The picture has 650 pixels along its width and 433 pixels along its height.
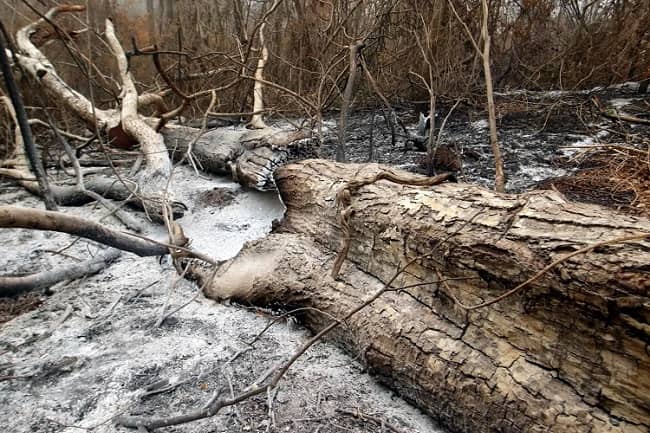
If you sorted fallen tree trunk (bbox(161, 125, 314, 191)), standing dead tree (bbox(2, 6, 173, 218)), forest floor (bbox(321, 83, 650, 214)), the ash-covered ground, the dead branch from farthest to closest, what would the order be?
A: 1. standing dead tree (bbox(2, 6, 173, 218))
2. fallen tree trunk (bbox(161, 125, 314, 191))
3. forest floor (bbox(321, 83, 650, 214))
4. the dead branch
5. the ash-covered ground

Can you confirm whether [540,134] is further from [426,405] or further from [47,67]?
[47,67]

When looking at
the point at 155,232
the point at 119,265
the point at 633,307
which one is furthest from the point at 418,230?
the point at 155,232

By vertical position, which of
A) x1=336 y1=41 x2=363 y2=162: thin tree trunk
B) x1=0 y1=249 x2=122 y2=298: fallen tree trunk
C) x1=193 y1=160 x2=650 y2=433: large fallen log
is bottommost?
x1=0 y1=249 x2=122 y2=298: fallen tree trunk

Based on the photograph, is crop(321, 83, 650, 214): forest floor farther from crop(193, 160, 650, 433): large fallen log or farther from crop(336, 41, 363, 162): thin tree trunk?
crop(193, 160, 650, 433): large fallen log

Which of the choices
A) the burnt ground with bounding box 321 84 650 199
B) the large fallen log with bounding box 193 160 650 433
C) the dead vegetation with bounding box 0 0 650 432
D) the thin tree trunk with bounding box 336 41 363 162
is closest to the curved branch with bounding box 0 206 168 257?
the dead vegetation with bounding box 0 0 650 432

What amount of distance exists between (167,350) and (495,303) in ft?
4.25

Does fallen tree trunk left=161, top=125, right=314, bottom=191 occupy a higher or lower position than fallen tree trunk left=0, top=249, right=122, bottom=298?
higher

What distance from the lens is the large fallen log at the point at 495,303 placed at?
3.45ft

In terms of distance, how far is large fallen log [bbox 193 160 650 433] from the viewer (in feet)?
3.45

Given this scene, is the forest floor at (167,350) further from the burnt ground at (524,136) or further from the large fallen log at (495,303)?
the large fallen log at (495,303)

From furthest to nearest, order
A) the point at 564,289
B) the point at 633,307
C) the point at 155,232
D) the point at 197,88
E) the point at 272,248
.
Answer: the point at 197,88 < the point at 155,232 < the point at 272,248 < the point at 564,289 < the point at 633,307

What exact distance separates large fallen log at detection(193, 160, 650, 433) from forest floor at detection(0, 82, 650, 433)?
17 cm

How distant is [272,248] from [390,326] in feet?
2.77

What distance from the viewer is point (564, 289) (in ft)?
3.69
